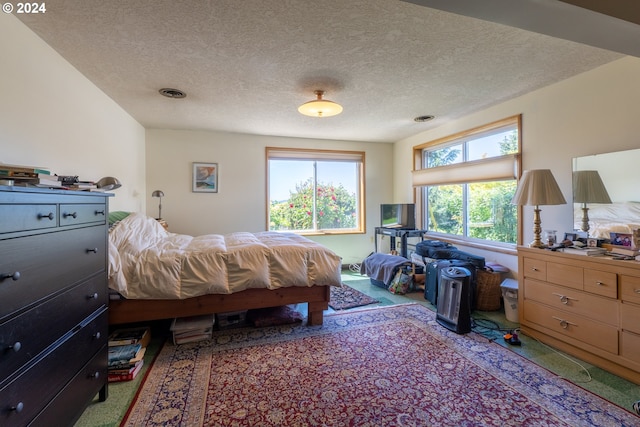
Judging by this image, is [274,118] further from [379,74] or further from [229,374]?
[229,374]

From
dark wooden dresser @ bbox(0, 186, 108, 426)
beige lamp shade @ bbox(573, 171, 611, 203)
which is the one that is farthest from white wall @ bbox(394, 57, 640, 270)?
dark wooden dresser @ bbox(0, 186, 108, 426)

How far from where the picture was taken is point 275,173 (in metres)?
4.81

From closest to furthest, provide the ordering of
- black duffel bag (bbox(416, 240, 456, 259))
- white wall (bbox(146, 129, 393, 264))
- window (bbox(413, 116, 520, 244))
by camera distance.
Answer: window (bbox(413, 116, 520, 244)) → black duffel bag (bbox(416, 240, 456, 259)) → white wall (bbox(146, 129, 393, 264))

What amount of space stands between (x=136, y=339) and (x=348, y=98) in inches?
116

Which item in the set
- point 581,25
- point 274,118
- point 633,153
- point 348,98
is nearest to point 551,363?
point 633,153

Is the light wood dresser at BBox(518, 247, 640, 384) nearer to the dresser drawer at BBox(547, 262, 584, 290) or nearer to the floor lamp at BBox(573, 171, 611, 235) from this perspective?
the dresser drawer at BBox(547, 262, 584, 290)

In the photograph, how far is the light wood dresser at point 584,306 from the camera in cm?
180

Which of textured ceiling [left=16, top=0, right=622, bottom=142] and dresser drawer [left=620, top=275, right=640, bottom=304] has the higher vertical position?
textured ceiling [left=16, top=0, right=622, bottom=142]

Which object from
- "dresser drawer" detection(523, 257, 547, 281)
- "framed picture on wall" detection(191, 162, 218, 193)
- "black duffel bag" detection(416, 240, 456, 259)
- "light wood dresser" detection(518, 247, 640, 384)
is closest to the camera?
"light wood dresser" detection(518, 247, 640, 384)

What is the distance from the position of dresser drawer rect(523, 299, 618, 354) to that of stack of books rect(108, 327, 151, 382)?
10.3 ft

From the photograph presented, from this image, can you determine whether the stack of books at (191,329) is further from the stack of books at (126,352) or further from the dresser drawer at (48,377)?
the dresser drawer at (48,377)

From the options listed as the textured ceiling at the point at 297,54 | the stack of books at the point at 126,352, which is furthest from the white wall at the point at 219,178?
the stack of books at the point at 126,352

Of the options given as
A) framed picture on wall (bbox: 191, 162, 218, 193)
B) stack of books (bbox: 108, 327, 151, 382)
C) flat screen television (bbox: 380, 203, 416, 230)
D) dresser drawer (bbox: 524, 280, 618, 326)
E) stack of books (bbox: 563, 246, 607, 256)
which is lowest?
stack of books (bbox: 108, 327, 151, 382)

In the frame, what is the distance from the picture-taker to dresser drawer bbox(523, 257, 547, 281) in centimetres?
231
